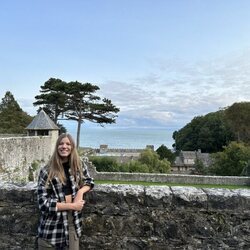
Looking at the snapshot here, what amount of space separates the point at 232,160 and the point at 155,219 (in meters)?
32.9

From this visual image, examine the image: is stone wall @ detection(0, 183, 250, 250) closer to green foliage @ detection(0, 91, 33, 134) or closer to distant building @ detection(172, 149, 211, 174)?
green foliage @ detection(0, 91, 33, 134)

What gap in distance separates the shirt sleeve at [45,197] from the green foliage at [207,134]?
52361 millimetres

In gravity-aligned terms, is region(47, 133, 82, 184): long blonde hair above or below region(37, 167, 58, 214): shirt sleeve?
above

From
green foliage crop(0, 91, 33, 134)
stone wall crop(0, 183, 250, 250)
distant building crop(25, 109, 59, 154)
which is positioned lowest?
stone wall crop(0, 183, 250, 250)

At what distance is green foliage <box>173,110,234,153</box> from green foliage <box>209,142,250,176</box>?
1889 cm

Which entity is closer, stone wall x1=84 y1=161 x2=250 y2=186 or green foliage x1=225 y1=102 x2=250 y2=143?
stone wall x1=84 y1=161 x2=250 y2=186

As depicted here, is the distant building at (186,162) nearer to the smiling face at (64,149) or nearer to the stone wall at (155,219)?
the stone wall at (155,219)

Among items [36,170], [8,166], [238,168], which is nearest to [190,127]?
[238,168]

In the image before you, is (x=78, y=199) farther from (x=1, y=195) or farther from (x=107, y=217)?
(x=1, y=195)

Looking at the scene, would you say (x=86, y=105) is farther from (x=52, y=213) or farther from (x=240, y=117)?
(x=52, y=213)

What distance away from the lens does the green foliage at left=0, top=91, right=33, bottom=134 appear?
45219 mm

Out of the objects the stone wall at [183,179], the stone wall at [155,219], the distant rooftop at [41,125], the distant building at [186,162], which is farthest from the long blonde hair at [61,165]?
the distant building at [186,162]

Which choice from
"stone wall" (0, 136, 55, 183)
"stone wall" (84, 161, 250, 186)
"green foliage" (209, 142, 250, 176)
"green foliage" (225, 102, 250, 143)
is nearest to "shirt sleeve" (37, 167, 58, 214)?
"stone wall" (0, 136, 55, 183)

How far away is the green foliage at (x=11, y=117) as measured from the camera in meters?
45.2
